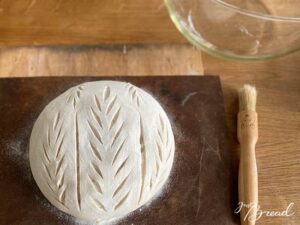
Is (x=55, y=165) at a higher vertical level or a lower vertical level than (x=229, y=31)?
lower

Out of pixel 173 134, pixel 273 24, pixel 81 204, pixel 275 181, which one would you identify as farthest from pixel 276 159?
pixel 81 204

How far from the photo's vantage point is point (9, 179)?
3.35 feet

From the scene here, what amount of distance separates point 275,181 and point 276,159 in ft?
0.21

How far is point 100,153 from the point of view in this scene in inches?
36.5

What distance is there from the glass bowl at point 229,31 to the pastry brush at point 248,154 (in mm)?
140

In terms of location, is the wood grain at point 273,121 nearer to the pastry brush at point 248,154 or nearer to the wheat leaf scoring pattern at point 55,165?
the pastry brush at point 248,154

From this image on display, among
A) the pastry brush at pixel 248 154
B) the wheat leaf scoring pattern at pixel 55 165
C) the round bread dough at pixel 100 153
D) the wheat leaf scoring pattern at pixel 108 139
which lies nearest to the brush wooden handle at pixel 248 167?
the pastry brush at pixel 248 154

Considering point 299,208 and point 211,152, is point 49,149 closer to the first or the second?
point 211,152

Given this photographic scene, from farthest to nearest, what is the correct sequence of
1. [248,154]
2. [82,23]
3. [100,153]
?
[82,23] → [248,154] → [100,153]

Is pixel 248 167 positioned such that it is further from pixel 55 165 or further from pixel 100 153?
pixel 55 165

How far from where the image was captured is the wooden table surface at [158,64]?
45.2 inches

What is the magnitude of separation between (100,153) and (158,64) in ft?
1.39

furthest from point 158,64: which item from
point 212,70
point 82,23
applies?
point 82,23

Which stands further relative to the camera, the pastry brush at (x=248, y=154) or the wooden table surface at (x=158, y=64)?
the wooden table surface at (x=158, y=64)
